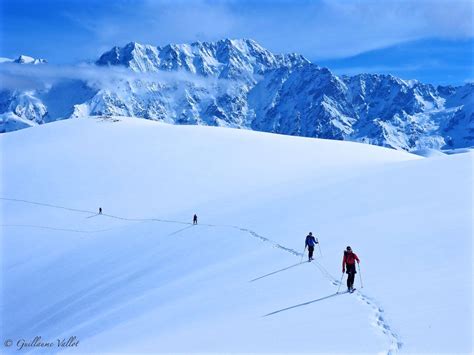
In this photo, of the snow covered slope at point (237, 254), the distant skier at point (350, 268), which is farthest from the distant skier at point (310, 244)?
the distant skier at point (350, 268)

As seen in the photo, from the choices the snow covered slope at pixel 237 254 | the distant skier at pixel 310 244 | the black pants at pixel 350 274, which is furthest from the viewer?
the distant skier at pixel 310 244

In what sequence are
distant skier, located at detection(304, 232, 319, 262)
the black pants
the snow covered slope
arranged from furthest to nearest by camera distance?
1. distant skier, located at detection(304, 232, 319, 262)
2. the black pants
3. the snow covered slope

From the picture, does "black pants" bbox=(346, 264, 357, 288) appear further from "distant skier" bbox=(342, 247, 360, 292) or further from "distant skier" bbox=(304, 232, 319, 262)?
"distant skier" bbox=(304, 232, 319, 262)

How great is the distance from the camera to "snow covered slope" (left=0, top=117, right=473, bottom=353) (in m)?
13.5

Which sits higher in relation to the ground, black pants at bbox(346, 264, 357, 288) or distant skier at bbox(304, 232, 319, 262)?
distant skier at bbox(304, 232, 319, 262)

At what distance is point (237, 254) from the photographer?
24.3m

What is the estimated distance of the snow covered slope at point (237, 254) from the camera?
44.2 feet

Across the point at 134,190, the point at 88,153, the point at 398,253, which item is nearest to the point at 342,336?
the point at 398,253

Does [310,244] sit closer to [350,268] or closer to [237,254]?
[350,268]

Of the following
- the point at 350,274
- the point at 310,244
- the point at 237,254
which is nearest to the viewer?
the point at 350,274

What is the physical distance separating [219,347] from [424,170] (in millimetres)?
23392

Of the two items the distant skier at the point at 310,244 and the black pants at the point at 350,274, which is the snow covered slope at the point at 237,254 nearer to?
the black pants at the point at 350,274

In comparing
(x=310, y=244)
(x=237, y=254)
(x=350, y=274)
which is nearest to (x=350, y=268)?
(x=350, y=274)

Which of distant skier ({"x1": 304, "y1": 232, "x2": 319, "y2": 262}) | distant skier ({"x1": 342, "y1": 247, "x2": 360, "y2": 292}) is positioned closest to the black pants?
distant skier ({"x1": 342, "y1": 247, "x2": 360, "y2": 292})
